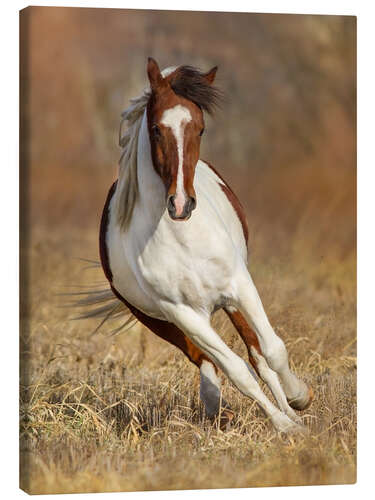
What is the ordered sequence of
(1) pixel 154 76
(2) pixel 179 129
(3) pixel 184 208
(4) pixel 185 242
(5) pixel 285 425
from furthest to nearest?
(5) pixel 285 425
(4) pixel 185 242
(1) pixel 154 76
(2) pixel 179 129
(3) pixel 184 208

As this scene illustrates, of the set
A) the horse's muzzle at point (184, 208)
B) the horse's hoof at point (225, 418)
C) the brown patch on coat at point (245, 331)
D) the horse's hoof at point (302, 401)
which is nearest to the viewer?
the horse's muzzle at point (184, 208)

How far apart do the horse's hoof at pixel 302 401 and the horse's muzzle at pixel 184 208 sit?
1494 millimetres

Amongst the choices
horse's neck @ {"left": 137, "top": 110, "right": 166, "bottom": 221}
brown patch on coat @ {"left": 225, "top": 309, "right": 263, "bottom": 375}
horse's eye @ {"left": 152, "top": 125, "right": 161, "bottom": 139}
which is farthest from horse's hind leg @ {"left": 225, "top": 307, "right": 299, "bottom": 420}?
horse's eye @ {"left": 152, "top": 125, "right": 161, "bottom": 139}

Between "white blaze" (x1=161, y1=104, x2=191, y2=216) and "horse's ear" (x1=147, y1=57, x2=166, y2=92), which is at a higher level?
"horse's ear" (x1=147, y1=57, x2=166, y2=92)

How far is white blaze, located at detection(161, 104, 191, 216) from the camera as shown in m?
5.71

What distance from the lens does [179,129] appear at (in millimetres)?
5824

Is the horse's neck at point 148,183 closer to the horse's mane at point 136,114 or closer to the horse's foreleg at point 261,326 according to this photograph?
the horse's mane at point 136,114

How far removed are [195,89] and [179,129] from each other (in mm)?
292

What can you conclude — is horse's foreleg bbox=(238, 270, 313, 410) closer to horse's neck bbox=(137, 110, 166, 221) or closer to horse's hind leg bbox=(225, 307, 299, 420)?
horse's hind leg bbox=(225, 307, 299, 420)

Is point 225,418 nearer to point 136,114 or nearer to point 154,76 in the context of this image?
point 136,114

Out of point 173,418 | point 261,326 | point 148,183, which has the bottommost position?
point 173,418

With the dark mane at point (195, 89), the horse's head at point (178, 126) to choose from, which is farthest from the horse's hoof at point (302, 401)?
the dark mane at point (195, 89)

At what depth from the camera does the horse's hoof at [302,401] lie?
21.7 ft

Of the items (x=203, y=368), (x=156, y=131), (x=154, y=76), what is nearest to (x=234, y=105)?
(x=203, y=368)
